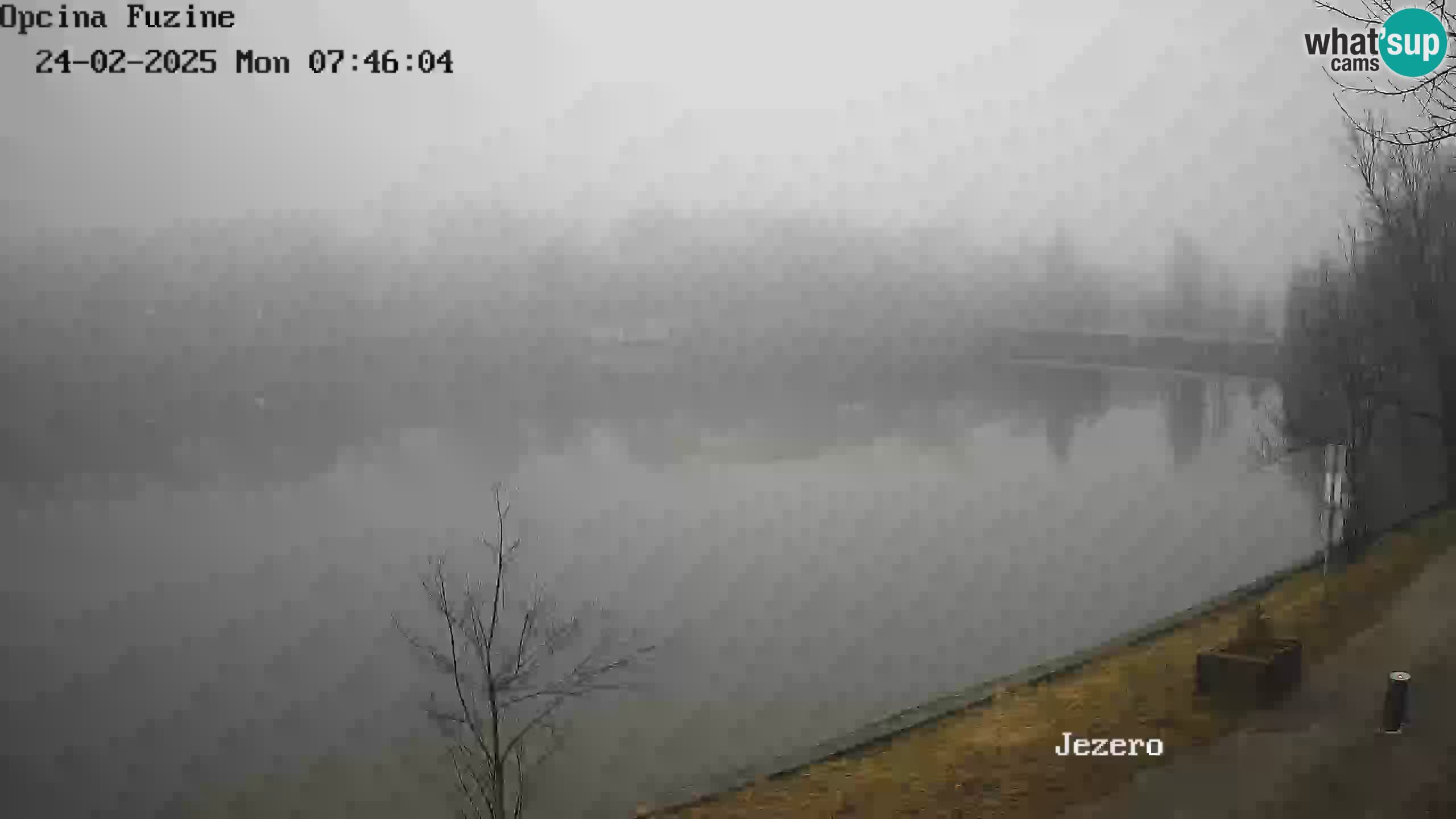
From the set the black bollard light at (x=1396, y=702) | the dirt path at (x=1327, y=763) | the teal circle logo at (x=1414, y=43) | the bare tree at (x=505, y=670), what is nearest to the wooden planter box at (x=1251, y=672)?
the dirt path at (x=1327, y=763)

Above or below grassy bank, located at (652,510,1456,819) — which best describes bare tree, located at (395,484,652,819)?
below

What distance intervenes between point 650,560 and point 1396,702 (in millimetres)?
→ 10157

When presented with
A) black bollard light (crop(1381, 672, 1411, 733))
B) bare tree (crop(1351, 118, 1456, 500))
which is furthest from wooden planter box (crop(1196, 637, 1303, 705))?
bare tree (crop(1351, 118, 1456, 500))

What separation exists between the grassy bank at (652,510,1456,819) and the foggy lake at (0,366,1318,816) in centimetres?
215

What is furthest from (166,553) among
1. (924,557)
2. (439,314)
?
(924,557)

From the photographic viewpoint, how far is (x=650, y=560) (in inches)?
542

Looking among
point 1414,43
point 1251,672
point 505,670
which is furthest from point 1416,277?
point 505,670

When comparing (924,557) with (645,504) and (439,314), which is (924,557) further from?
(439,314)

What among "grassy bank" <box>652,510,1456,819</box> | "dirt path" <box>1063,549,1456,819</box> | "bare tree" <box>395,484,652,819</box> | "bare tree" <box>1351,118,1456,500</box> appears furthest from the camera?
"bare tree" <box>1351,118,1456,500</box>

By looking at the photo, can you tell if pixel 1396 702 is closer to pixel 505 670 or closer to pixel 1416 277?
pixel 505 670

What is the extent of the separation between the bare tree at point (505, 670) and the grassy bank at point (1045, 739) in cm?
178

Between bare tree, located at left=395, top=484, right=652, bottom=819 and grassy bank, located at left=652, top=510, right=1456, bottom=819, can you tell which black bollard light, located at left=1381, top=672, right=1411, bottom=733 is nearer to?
grassy bank, located at left=652, top=510, right=1456, bottom=819

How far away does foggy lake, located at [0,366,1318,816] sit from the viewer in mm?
9258

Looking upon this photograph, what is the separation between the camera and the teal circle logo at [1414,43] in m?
5.59
